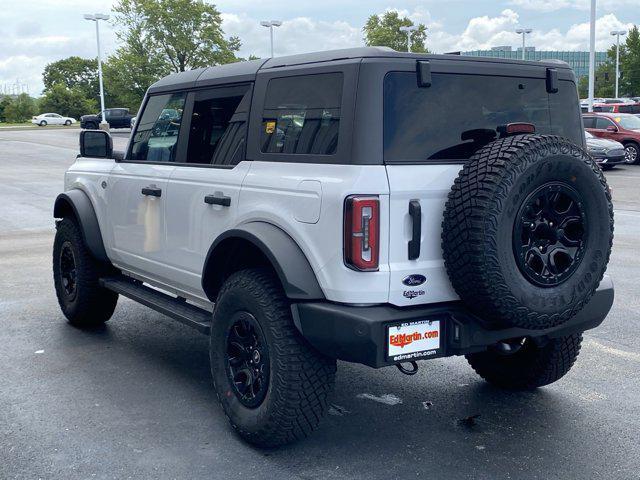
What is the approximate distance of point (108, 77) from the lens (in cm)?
7131

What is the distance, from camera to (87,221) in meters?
5.96

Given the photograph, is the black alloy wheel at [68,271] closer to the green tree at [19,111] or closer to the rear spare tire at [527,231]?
the rear spare tire at [527,231]

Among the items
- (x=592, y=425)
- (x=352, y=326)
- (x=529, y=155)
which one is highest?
(x=529, y=155)

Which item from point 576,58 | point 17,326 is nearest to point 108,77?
point 576,58

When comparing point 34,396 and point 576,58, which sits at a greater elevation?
point 576,58

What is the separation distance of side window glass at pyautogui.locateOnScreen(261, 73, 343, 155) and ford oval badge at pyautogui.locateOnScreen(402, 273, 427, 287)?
2.25ft

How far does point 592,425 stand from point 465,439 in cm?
74

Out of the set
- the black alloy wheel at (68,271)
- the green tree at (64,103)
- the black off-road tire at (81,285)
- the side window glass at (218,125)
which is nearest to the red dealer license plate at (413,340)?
the side window glass at (218,125)

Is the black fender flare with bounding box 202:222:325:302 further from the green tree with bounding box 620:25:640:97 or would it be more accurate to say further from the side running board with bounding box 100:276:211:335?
the green tree with bounding box 620:25:640:97

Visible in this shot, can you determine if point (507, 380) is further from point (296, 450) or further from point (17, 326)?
point (17, 326)

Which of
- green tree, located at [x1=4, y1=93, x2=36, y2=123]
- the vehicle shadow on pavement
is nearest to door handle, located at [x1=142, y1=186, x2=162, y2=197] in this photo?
the vehicle shadow on pavement

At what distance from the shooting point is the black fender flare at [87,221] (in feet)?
19.4

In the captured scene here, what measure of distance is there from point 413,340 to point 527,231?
705 mm

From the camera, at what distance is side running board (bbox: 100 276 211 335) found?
460 cm
